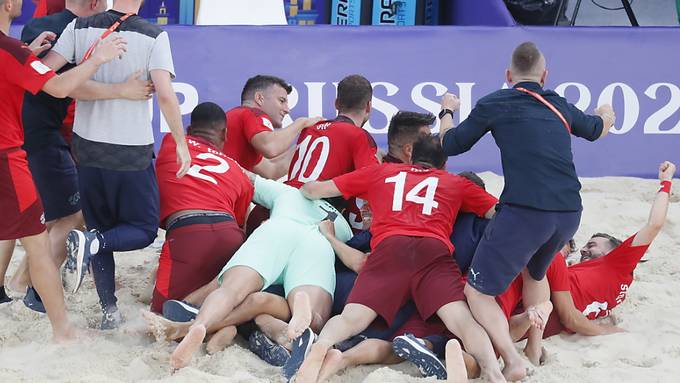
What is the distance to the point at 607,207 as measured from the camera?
6820 millimetres

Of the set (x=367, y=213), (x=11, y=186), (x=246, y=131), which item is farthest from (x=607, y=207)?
(x=11, y=186)

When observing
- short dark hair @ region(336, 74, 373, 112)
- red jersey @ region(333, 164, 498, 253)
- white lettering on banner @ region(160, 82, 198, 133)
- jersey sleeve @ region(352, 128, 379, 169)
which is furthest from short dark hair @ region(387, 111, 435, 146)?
white lettering on banner @ region(160, 82, 198, 133)

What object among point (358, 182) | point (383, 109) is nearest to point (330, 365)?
point (358, 182)

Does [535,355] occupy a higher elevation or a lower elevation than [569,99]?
lower

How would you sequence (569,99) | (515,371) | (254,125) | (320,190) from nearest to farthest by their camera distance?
(515,371) < (320,190) < (254,125) < (569,99)

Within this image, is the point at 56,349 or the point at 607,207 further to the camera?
the point at 607,207

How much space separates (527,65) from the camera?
461 centimetres

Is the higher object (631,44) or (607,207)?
(631,44)

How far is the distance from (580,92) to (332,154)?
108 inches

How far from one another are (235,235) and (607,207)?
2838mm

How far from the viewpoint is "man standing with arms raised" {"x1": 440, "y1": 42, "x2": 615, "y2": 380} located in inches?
173

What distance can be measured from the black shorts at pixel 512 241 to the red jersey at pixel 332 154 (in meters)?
1.31

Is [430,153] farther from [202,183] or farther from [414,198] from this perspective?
[202,183]

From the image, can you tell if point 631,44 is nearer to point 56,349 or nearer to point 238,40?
point 238,40
